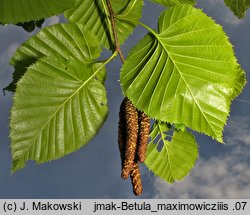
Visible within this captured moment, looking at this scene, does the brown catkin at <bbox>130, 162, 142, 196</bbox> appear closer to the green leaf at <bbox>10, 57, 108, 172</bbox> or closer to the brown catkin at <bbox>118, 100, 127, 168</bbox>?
the brown catkin at <bbox>118, 100, 127, 168</bbox>

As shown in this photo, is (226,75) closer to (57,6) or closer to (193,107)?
(193,107)

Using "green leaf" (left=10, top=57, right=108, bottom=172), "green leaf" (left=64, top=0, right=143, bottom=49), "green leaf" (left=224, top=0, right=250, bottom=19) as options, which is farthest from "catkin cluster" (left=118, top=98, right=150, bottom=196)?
"green leaf" (left=224, top=0, right=250, bottom=19)

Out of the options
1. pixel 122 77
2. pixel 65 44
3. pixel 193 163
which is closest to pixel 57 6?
pixel 65 44

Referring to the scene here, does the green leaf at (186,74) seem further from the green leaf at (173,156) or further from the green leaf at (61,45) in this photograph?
the green leaf at (173,156)

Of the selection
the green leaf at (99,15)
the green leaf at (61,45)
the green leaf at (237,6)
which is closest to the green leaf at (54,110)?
the green leaf at (61,45)

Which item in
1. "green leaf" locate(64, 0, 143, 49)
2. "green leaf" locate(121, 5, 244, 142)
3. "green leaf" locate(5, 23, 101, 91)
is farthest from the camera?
"green leaf" locate(64, 0, 143, 49)
